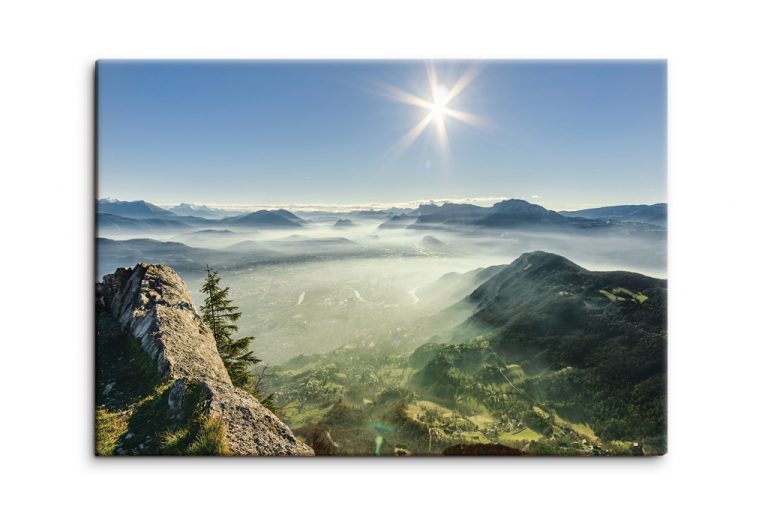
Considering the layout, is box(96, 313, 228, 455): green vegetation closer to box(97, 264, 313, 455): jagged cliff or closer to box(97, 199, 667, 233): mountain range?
box(97, 264, 313, 455): jagged cliff

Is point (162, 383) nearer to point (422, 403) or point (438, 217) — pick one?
point (422, 403)

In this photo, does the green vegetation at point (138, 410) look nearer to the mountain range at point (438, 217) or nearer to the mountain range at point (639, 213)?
the mountain range at point (438, 217)

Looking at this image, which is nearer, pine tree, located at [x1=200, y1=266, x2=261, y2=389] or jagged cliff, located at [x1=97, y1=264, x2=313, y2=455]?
jagged cliff, located at [x1=97, y1=264, x2=313, y2=455]

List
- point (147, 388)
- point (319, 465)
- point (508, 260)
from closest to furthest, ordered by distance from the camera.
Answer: point (147, 388)
point (319, 465)
point (508, 260)

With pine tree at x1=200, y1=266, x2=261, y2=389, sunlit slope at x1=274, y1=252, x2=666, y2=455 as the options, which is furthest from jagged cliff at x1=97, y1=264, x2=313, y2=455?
sunlit slope at x1=274, y1=252, x2=666, y2=455

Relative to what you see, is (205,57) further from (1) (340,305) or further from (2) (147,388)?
(2) (147,388)
